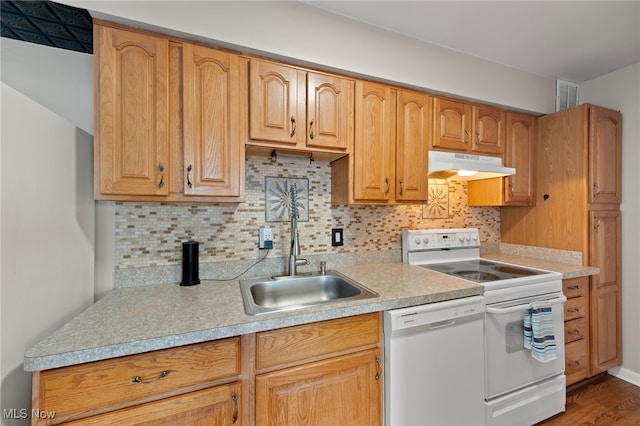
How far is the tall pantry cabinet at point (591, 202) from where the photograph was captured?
1983mm

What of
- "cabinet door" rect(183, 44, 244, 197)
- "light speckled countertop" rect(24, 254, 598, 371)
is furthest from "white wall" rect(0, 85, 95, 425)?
"cabinet door" rect(183, 44, 244, 197)

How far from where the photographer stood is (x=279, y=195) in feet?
5.82

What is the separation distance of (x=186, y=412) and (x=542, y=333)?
189cm

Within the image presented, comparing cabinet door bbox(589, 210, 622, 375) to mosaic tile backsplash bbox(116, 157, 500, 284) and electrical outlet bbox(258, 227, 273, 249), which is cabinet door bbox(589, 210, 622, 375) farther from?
electrical outlet bbox(258, 227, 273, 249)

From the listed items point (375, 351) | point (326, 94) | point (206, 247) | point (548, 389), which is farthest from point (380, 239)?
point (548, 389)

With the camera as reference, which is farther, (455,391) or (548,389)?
(548,389)

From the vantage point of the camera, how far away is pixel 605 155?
205 centimetres

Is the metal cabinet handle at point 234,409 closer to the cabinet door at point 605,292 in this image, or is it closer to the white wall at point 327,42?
the white wall at point 327,42

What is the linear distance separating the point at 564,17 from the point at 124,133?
250 cm

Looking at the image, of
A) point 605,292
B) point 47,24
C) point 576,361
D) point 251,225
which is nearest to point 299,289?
point 251,225

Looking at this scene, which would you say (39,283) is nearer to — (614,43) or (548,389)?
(548,389)

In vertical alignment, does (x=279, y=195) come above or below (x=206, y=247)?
above

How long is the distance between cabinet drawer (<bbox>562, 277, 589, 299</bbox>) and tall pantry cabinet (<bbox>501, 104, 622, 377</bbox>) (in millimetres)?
77

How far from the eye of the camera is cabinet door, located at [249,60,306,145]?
55.6 inches
